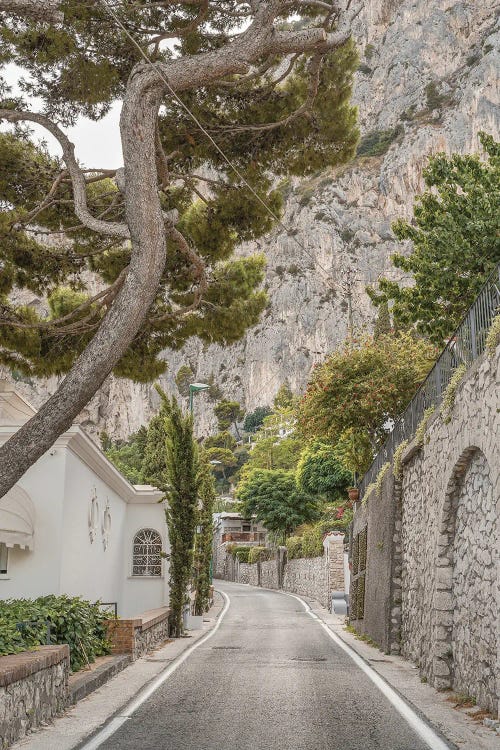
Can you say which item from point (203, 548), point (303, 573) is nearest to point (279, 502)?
point (303, 573)

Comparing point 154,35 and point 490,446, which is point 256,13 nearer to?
point 154,35

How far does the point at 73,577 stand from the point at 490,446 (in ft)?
34.0

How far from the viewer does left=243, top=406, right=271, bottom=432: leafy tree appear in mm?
109562

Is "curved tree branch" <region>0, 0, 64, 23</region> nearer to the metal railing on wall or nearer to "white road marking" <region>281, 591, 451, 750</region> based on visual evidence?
the metal railing on wall

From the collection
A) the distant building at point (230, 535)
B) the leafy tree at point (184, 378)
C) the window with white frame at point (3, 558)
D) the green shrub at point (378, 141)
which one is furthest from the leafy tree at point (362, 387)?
the leafy tree at point (184, 378)

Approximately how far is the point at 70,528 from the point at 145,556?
7.29 metres

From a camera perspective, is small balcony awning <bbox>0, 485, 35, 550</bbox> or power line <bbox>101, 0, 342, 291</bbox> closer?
power line <bbox>101, 0, 342, 291</bbox>

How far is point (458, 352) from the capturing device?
432 inches

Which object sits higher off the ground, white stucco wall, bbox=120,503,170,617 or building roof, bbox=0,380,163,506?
building roof, bbox=0,380,163,506

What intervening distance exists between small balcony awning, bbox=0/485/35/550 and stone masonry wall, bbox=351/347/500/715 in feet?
23.3

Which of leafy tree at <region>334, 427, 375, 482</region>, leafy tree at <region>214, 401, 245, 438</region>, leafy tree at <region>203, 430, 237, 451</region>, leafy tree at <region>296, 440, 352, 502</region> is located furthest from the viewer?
leafy tree at <region>214, 401, 245, 438</region>

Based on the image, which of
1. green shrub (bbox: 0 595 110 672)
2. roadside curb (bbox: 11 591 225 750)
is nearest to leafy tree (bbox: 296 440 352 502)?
roadside curb (bbox: 11 591 225 750)

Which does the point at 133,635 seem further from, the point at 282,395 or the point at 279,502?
the point at 282,395

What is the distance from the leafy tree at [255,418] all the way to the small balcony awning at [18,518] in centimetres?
9463
